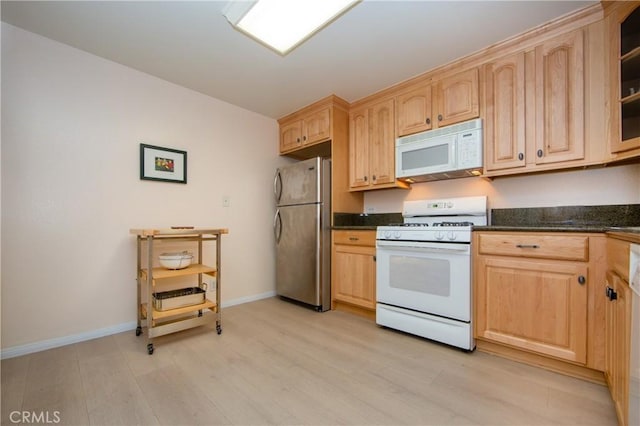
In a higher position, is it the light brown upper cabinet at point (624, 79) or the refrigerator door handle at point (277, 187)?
the light brown upper cabinet at point (624, 79)

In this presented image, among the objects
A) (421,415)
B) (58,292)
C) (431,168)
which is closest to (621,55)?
(431,168)

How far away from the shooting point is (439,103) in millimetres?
2404

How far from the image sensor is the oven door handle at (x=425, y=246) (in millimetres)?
1929

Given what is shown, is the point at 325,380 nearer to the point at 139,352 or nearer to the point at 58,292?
the point at 139,352

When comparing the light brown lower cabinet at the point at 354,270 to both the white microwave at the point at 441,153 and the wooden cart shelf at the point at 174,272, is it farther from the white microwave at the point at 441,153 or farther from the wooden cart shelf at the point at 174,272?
the wooden cart shelf at the point at 174,272

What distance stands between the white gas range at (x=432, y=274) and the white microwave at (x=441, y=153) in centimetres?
31

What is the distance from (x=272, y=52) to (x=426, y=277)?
7.03 ft

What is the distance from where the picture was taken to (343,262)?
9.26 feet

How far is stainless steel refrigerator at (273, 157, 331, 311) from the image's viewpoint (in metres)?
2.86

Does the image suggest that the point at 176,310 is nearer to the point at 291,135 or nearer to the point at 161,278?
the point at 161,278

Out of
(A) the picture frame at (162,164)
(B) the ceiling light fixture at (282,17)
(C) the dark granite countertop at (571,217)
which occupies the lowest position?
(C) the dark granite countertop at (571,217)

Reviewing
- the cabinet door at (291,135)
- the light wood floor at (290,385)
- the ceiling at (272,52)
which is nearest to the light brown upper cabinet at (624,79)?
the ceiling at (272,52)

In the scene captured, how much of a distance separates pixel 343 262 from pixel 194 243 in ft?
4.98

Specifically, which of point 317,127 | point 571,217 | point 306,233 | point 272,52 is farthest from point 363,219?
point 272,52
